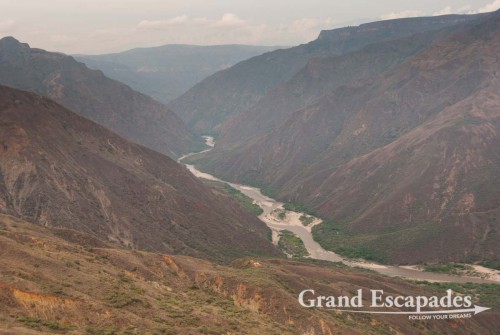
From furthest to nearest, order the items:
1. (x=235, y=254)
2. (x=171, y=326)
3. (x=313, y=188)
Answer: (x=313, y=188) → (x=235, y=254) → (x=171, y=326)

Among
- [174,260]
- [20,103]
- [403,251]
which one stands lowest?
[403,251]

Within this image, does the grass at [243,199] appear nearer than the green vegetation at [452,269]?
No

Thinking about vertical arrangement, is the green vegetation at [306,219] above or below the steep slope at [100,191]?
below

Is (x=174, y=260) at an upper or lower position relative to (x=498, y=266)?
upper

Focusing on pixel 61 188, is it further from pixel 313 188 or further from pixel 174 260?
pixel 313 188

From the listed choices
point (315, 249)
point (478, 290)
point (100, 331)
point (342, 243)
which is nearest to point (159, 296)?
point (100, 331)

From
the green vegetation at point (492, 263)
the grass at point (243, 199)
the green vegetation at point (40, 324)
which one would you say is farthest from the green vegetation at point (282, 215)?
the green vegetation at point (40, 324)

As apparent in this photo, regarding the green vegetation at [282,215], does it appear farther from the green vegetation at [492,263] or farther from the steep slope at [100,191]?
the green vegetation at [492,263]

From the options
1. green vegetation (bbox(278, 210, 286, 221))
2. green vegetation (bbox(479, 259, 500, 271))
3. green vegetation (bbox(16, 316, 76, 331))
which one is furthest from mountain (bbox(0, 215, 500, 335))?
green vegetation (bbox(278, 210, 286, 221))

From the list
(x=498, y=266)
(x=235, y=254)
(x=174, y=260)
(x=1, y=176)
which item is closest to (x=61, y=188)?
(x=1, y=176)
